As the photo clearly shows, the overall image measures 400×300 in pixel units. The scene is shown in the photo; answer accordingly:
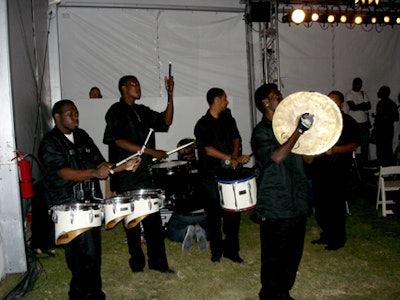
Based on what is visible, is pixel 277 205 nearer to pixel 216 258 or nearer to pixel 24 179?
pixel 216 258

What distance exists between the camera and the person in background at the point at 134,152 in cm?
480

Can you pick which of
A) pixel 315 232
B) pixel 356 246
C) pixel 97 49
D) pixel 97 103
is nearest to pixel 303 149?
pixel 356 246

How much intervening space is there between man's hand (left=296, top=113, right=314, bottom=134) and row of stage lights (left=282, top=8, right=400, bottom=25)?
7746 millimetres

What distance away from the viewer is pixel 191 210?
6.19 m

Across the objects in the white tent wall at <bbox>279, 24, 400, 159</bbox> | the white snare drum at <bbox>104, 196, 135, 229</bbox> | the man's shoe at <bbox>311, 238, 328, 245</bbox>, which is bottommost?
the man's shoe at <bbox>311, 238, 328, 245</bbox>

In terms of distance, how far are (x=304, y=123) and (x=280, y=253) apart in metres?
1.22

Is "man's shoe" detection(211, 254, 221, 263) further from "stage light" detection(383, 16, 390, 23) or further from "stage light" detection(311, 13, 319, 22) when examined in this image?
"stage light" detection(383, 16, 390, 23)

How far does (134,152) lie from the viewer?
15.6 ft

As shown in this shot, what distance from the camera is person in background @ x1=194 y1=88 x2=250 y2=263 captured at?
507cm

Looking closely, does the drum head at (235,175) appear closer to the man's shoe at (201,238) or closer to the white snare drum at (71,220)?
the man's shoe at (201,238)

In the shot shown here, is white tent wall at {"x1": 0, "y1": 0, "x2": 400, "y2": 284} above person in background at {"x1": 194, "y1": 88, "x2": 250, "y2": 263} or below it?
above

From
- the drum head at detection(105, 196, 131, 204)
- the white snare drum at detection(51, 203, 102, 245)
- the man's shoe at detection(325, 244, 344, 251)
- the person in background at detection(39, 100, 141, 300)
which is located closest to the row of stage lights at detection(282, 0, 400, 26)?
the man's shoe at detection(325, 244, 344, 251)

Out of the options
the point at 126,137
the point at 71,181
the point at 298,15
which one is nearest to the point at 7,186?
the point at 126,137

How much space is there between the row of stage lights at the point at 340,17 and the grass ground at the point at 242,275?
19.9 ft
